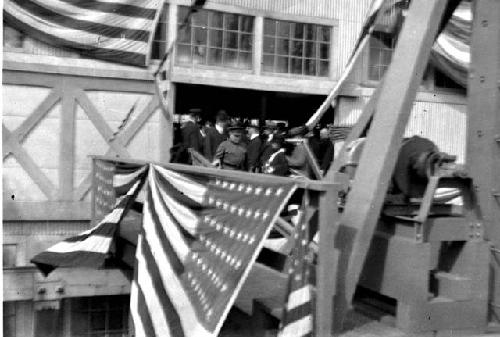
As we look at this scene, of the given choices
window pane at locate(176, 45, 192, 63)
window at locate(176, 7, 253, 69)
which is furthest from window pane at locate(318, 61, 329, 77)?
window pane at locate(176, 45, 192, 63)

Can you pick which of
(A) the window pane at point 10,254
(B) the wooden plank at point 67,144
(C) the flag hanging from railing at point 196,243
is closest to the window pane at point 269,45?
(B) the wooden plank at point 67,144

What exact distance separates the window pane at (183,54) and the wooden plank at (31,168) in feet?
10.5

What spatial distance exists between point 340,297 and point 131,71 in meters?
8.21

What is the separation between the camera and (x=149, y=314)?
5.47m

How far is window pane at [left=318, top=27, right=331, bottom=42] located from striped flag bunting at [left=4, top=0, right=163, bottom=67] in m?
3.43

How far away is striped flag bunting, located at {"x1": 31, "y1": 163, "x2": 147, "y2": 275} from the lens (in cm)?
739

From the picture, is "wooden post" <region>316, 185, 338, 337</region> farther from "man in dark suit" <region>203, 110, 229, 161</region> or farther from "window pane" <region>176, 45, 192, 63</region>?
"window pane" <region>176, 45, 192, 63</region>

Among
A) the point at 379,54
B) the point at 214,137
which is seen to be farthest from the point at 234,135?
the point at 379,54

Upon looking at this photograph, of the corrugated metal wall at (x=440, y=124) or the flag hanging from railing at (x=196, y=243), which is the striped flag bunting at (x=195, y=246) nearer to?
the flag hanging from railing at (x=196, y=243)

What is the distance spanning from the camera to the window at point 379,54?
13656 mm

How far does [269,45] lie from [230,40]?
83 centimetres

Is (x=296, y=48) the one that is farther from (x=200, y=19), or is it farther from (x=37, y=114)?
(x=37, y=114)

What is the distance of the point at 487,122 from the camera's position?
16.1 feet

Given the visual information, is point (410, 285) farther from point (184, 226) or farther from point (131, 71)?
point (131, 71)
